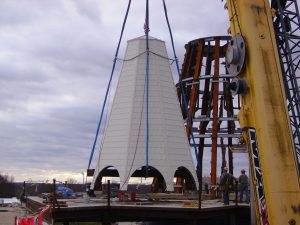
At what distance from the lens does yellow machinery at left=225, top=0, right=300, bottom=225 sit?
28.1 feet

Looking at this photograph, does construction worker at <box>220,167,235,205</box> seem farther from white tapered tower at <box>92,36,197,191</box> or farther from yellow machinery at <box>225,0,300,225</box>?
yellow machinery at <box>225,0,300,225</box>

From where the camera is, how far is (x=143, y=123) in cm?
2205

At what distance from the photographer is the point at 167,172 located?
21516 millimetres

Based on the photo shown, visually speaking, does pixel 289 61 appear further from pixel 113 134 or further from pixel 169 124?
pixel 113 134

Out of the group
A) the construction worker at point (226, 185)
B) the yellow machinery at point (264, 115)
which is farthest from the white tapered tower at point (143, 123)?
the yellow machinery at point (264, 115)

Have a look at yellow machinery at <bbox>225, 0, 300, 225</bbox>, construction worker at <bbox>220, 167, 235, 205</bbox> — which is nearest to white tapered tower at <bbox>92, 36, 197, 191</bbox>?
construction worker at <bbox>220, 167, 235, 205</bbox>

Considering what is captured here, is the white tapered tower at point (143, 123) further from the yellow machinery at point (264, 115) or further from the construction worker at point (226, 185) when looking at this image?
the yellow machinery at point (264, 115)

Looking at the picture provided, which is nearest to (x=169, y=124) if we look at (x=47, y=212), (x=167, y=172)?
(x=167, y=172)

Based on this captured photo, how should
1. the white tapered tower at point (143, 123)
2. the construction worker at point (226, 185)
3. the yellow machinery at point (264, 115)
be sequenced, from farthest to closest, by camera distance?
the white tapered tower at point (143, 123), the construction worker at point (226, 185), the yellow machinery at point (264, 115)

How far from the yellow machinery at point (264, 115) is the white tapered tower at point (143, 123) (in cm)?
1211

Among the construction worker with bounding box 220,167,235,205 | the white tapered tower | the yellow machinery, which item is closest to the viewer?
the yellow machinery

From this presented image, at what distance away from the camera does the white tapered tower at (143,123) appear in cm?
2155

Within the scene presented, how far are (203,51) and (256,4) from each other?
82.4ft

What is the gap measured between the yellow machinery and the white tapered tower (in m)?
12.1
